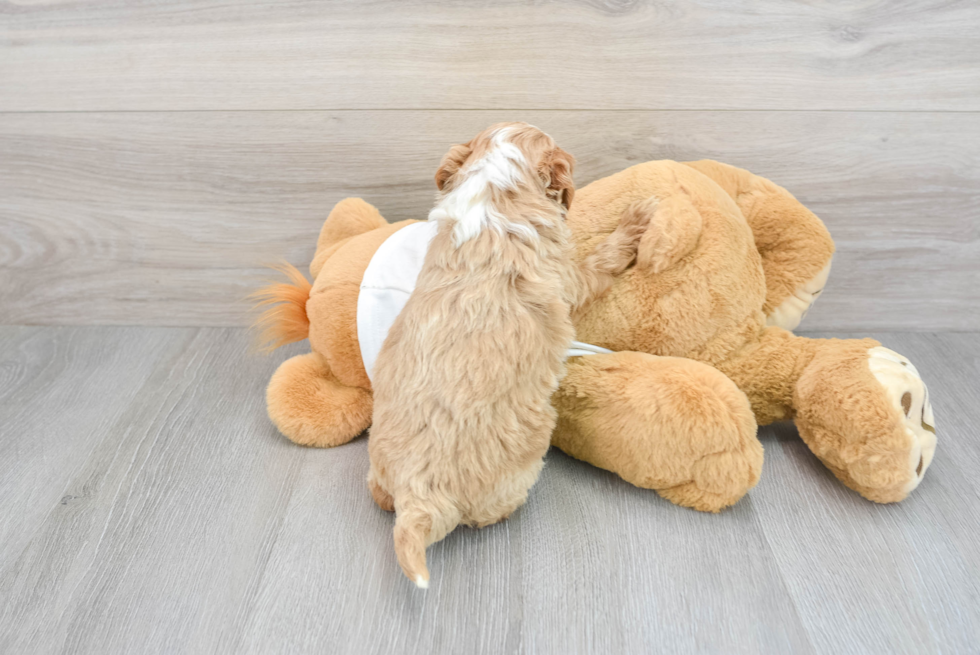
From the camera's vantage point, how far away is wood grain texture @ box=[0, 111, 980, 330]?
1121mm

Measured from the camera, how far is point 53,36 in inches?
44.3

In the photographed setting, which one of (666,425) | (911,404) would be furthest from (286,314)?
(911,404)

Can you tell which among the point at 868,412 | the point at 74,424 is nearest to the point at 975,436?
the point at 868,412

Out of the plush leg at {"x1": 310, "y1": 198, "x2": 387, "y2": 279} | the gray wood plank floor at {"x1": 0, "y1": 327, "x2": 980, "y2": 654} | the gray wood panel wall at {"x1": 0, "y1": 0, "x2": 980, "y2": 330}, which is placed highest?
the gray wood panel wall at {"x1": 0, "y1": 0, "x2": 980, "y2": 330}

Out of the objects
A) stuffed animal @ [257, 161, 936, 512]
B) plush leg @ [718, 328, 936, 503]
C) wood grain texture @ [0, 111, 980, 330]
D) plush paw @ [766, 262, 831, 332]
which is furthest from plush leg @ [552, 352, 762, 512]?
wood grain texture @ [0, 111, 980, 330]

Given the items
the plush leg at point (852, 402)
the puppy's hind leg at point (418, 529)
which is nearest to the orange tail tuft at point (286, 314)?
the puppy's hind leg at point (418, 529)

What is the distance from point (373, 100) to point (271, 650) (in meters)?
0.85

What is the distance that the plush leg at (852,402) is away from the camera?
82 centimetres

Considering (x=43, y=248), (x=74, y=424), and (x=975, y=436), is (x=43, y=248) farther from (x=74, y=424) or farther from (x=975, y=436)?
(x=975, y=436)

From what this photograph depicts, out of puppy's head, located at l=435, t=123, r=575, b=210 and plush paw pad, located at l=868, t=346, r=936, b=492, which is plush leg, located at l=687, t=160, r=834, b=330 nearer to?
plush paw pad, located at l=868, t=346, r=936, b=492

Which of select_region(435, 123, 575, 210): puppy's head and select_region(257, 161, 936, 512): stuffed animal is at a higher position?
select_region(435, 123, 575, 210): puppy's head

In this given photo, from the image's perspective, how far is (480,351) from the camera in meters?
0.75

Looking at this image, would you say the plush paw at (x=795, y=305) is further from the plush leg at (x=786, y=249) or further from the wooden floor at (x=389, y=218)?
the wooden floor at (x=389, y=218)

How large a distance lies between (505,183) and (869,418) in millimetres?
547
